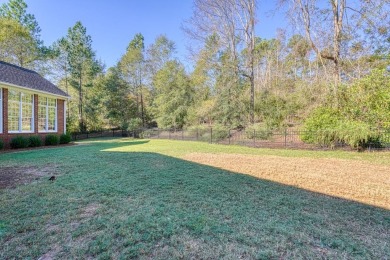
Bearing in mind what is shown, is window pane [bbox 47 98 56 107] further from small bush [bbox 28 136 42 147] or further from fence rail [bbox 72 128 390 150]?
fence rail [bbox 72 128 390 150]

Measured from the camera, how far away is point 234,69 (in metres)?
17.7

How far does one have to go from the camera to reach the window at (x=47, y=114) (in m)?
13.4

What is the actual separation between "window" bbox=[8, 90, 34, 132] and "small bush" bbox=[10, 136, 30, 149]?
35.5 inches

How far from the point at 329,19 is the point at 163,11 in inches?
436

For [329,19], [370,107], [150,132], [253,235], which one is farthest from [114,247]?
[150,132]

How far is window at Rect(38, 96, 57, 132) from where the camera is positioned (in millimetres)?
13405

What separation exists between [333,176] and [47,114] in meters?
15.8

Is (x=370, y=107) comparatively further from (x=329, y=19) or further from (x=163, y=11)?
(x=163, y=11)

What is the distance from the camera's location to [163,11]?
52.7ft

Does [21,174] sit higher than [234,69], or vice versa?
[234,69]

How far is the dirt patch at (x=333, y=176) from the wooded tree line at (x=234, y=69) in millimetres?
3980

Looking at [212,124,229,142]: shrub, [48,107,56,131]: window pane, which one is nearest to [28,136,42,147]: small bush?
[48,107,56,131]: window pane

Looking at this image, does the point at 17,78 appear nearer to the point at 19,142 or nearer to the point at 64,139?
the point at 19,142

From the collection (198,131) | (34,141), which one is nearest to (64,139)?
(34,141)
